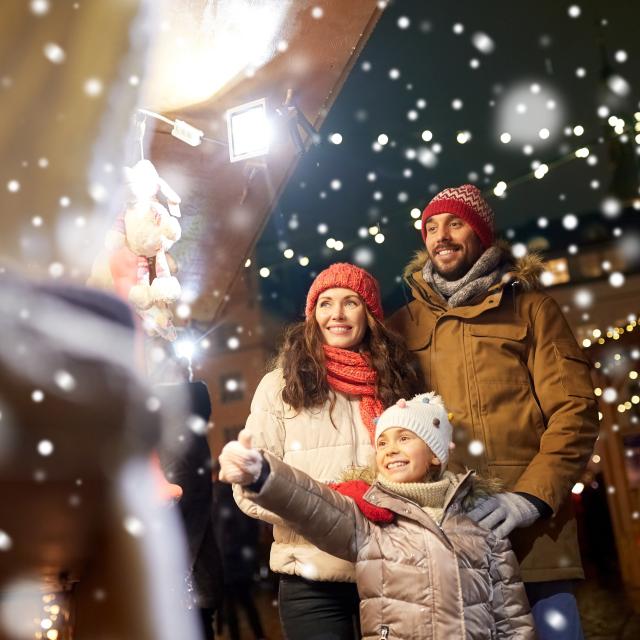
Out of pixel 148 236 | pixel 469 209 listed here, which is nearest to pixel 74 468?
pixel 148 236

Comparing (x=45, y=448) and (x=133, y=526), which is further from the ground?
(x=45, y=448)

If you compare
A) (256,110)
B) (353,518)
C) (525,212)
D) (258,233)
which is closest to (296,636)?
(353,518)

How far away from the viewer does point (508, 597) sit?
257 centimetres

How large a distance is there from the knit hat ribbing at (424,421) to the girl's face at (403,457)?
0.08 feet

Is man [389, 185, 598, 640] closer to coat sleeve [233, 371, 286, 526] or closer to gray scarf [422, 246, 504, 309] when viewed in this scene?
gray scarf [422, 246, 504, 309]

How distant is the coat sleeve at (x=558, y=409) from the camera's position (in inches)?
109

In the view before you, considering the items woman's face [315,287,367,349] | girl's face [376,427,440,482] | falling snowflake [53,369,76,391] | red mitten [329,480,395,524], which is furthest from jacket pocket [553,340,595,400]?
falling snowflake [53,369,76,391]

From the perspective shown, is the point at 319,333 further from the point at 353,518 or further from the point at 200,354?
the point at 200,354

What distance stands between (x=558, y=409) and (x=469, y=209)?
0.85 m

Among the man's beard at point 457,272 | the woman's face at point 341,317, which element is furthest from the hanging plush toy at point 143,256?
the man's beard at point 457,272

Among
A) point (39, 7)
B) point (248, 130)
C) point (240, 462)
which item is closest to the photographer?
point (240, 462)

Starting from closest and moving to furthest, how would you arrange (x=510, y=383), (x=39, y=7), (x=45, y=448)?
(x=45, y=448) → (x=39, y=7) → (x=510, y=383)

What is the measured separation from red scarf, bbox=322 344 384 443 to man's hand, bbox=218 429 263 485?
724mm

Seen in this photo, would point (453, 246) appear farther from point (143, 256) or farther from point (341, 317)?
point (143, 256)
